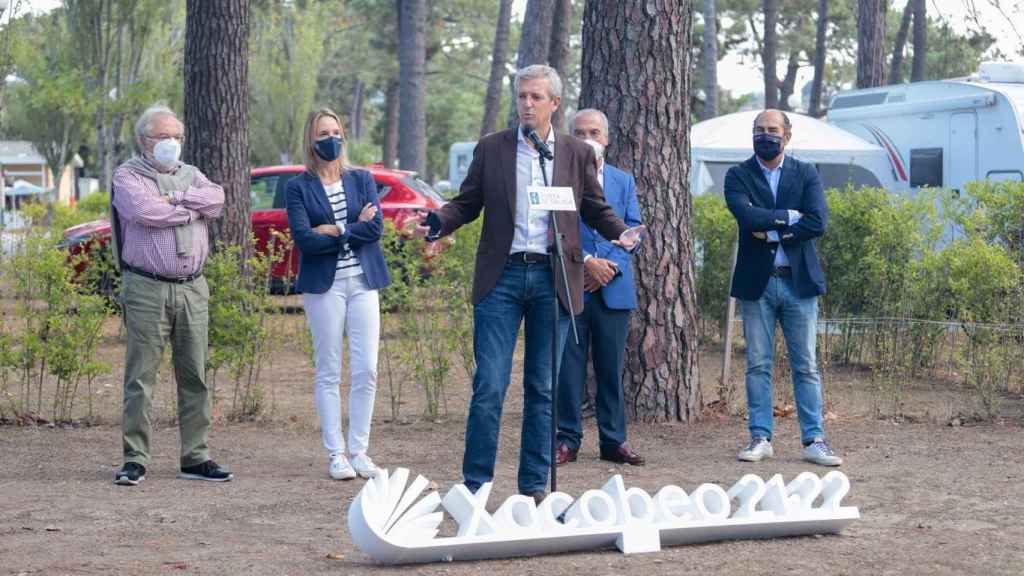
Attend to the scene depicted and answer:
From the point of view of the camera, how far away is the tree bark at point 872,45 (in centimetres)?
2186

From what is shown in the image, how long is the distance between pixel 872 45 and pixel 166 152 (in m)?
17.0

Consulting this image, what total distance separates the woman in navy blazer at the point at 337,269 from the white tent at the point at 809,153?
9.90 meters

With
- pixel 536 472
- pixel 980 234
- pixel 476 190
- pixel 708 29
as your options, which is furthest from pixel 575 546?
pixel 708 29

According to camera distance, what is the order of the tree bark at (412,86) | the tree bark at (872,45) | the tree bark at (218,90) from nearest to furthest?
1. the tree bark at (218,90)
2. the tree bark at (872,45)
3. the tree bark at (412,86)

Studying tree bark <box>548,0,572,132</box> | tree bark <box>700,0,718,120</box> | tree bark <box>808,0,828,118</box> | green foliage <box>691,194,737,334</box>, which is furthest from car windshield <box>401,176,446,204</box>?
tree bark <box>808,0,828,118</box>

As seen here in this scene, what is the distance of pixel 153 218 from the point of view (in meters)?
6.82

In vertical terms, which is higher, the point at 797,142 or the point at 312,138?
the point at 797,142

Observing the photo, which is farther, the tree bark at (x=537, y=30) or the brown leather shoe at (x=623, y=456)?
the tree bark at (x=537, y=30)

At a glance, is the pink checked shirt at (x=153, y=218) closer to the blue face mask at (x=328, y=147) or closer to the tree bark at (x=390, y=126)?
the blue face mask at (x=328, y=147)

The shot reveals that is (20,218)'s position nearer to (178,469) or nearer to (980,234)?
(178,469)

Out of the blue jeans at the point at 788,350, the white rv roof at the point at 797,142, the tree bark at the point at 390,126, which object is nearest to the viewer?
the blue jeans at the point at 788,350

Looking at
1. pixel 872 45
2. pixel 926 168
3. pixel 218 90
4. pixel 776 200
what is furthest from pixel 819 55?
pixel 776 200

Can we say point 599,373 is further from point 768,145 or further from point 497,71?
point 497,71

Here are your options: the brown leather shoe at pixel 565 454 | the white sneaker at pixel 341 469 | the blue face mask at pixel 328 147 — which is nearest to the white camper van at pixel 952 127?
the brown leather shoe at pixel 565 454
